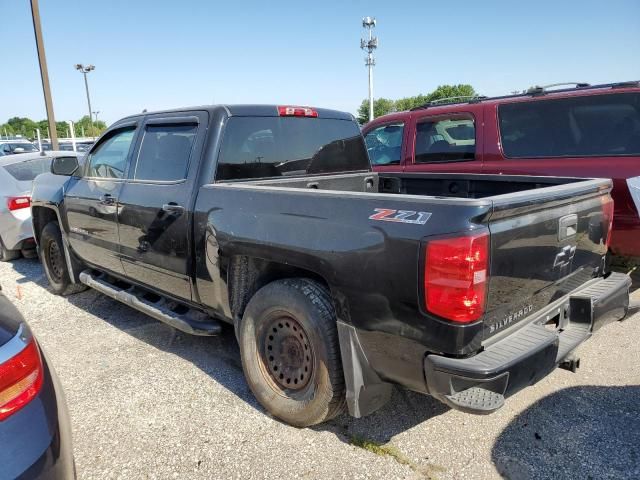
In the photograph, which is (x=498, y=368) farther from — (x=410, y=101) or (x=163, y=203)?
(x=410, y=101)

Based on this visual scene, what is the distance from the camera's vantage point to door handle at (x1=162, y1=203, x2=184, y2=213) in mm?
3306

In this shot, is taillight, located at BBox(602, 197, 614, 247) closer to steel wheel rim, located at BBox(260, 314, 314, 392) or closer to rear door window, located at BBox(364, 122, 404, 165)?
steel wheel rim, located at BBox(260, 314, 314, 392)

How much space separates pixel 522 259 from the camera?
7.38ft

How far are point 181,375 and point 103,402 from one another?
56 centimetres

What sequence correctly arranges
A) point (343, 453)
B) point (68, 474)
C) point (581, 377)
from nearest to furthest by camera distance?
1. point (68, 474)
2. point (343, 453)
3. point (581, 377)

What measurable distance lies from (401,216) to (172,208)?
6.17 feet

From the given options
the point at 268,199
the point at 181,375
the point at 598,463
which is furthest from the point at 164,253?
the point at 598,463

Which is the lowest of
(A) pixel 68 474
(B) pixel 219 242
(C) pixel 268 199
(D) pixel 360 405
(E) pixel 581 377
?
(E) pixel 581 377

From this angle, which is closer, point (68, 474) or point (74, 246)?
point (68, 474)

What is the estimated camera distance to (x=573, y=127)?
468 centimetres

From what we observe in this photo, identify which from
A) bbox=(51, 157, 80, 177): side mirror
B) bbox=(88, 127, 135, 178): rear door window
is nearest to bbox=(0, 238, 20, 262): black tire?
bbox=(51, 157, 80, 177): side mirror

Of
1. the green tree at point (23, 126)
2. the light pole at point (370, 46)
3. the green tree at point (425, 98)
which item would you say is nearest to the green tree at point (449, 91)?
the green tree at point (425, 98)

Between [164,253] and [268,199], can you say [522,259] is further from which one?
[164,253]

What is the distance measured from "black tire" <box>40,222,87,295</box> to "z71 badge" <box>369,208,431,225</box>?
427 centimetres
